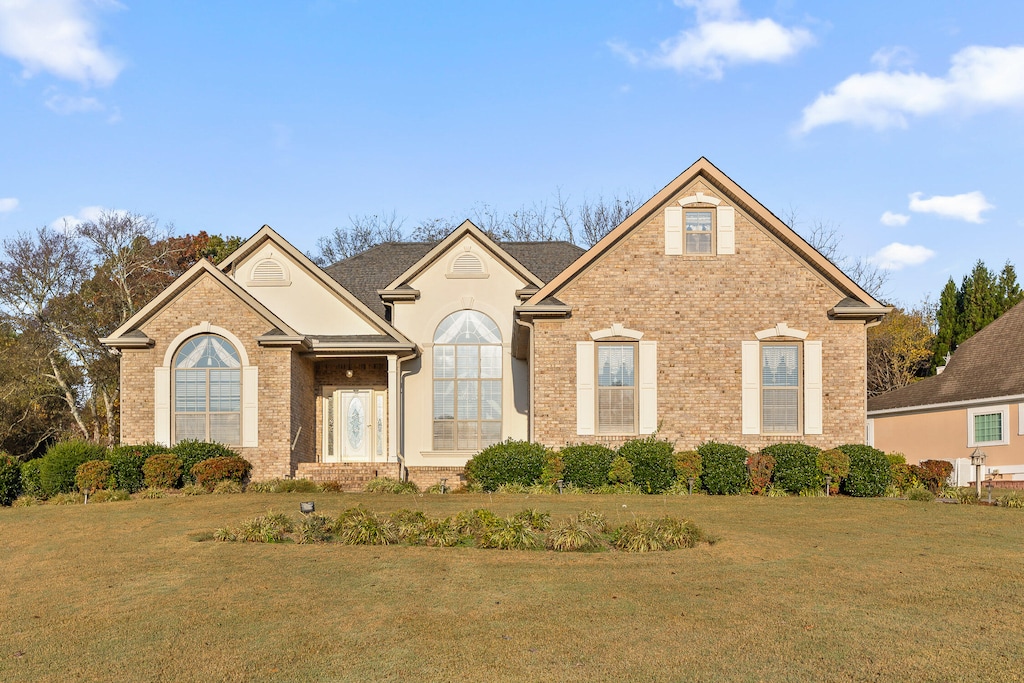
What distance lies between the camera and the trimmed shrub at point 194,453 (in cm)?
2070

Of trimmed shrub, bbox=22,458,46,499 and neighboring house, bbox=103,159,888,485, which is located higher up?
neighboring house, bbox=103,159,888,485

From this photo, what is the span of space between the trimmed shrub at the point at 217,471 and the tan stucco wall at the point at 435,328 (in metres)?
5.35

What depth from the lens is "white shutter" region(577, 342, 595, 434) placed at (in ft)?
68.7

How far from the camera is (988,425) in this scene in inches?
1096

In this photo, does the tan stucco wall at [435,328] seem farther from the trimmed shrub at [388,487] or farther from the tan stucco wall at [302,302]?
the trimmed shrub at [388,487]

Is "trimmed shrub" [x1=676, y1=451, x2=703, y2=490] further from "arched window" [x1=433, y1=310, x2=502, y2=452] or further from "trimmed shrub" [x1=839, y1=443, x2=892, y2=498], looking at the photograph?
"arched window" [x1=433, y1=310, x2=502, y2=452]

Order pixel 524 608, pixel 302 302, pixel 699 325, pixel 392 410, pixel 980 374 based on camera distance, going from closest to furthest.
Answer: pixel 524 608
pixel 699 325
pixel 392 410
pixel 302 302
pixel 980 374

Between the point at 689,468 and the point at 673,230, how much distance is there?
553 cm

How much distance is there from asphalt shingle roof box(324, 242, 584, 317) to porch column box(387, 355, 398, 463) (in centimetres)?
280

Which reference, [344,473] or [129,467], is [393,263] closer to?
[344,473]

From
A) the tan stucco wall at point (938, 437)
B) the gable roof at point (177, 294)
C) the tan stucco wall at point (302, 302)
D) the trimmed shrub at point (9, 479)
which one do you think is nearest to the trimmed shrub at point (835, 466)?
the tan stucco wall at point (938, 437)

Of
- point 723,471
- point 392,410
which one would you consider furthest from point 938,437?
point 392,410

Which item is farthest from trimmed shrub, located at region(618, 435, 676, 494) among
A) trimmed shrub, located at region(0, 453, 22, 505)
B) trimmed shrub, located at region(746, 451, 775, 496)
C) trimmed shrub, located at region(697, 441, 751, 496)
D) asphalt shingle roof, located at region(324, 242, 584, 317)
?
trimmed shrub, located at region(0, 453, 22, 505)

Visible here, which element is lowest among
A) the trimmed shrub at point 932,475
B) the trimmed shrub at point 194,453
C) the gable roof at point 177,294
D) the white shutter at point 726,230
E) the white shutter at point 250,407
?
the trimmed shrub at point 932,475
